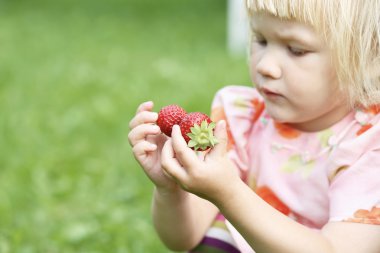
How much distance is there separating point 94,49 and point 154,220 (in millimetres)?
4016

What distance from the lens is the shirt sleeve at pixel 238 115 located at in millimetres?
2064

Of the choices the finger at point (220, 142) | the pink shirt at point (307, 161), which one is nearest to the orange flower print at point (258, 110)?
the pink shirt at point (307, 161)

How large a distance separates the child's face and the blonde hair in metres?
0.02

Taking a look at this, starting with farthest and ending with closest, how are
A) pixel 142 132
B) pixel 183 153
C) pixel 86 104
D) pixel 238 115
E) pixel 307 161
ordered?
pixel 86 104, pixel 238 115, pixel 307 161, pixel 142 132, pixel 183 153

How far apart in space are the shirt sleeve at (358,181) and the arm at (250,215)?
0.10 feet

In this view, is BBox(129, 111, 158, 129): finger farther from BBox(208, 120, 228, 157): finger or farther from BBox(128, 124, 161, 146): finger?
BBox(208, 120, 228, 157): finger

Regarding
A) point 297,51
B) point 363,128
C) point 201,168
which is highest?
point 297,51

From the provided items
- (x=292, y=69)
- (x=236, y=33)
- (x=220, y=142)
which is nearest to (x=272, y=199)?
(x=292, y=69)

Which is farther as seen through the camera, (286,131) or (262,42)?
(286,131)

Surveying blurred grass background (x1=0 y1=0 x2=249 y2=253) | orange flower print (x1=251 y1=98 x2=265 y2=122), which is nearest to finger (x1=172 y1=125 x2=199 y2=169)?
orange flower print (x1=251 y1=98 x2=265 y2=122)

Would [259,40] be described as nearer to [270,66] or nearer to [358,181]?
[270,66]

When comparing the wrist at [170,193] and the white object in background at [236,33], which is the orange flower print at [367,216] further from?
the white object in background at [236,33]

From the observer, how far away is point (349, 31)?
1.75 m

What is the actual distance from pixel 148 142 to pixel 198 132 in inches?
8.3
